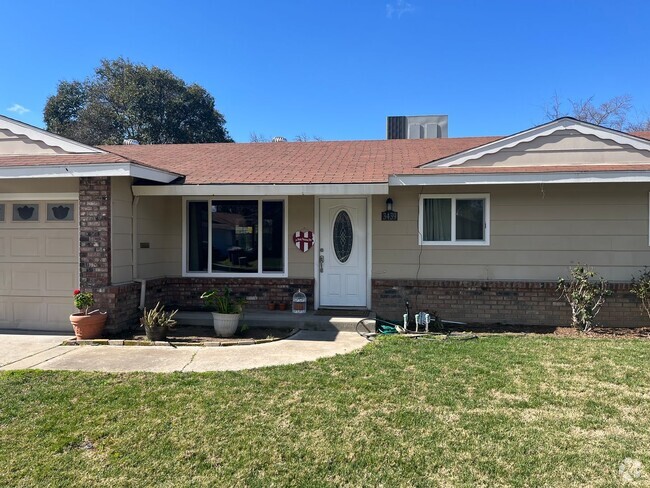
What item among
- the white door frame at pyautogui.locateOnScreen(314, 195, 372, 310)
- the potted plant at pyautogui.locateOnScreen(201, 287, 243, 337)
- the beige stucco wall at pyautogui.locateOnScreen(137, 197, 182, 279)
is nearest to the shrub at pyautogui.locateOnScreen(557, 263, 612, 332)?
the white door frame at pyautogui.locateOnScreen(314, 195, 372, 310)

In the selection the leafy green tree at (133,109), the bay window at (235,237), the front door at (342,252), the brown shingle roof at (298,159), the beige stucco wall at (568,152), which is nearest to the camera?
the beige stucco wall at (568,152)

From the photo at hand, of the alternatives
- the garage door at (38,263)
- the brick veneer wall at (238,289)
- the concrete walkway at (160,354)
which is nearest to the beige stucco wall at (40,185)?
the garage door at (38,263)

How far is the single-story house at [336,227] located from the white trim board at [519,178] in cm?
2

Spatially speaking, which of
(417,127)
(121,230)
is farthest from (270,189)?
(417,127)

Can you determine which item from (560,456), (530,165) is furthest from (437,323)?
(560,456)

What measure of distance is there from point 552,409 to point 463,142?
8.02 meters

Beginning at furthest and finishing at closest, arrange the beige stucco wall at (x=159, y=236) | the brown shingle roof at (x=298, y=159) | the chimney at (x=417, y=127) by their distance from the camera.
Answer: the chimney at (x=417, y=127)
the beige stucco wall at (x=159, y=236)
the brown shingle roof at (x=298, y=159)

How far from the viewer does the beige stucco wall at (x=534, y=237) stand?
760 centimetres

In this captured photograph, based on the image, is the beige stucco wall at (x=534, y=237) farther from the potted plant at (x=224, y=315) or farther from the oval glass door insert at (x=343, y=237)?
the potted plant at (x=224, y=315)

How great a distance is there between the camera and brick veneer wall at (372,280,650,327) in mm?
7574

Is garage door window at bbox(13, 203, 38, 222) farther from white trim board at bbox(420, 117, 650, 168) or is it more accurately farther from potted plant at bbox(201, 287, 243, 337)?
white trim board at bbox(420, 117, 650, 168)

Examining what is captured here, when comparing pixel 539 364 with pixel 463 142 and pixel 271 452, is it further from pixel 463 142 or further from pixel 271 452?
pixel 463 142

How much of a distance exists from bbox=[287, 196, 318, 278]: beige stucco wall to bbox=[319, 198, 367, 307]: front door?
8.0 inches

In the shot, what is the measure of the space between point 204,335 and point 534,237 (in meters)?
6.02
